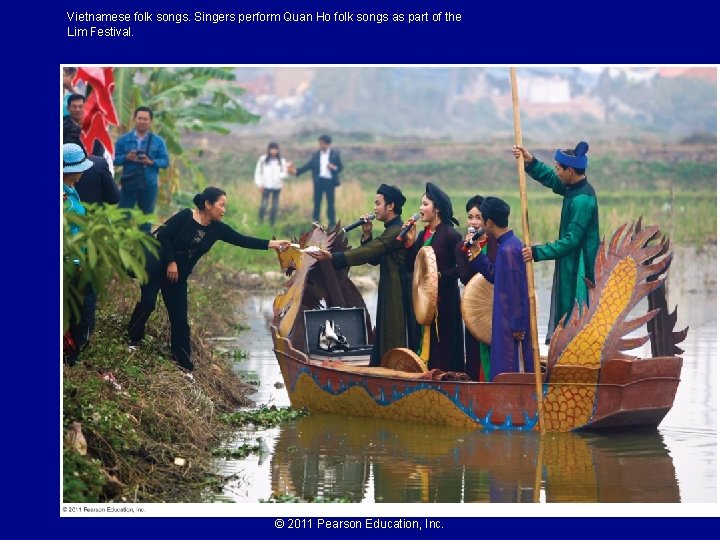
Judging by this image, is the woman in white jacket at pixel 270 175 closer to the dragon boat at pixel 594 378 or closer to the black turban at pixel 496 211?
the dragon boat at pixel 594 378

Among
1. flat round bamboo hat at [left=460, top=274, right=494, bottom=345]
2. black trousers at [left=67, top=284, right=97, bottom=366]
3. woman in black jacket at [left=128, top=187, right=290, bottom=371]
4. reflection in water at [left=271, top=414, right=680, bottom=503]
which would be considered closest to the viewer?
reflection in water at [left=271, top=414, right=680, bottom=503]

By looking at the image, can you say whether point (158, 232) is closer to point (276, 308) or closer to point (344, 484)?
point (276, 308)

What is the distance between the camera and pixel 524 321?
14.1 metres

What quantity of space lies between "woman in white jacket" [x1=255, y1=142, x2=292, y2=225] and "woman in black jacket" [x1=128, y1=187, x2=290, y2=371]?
1555 centimetres

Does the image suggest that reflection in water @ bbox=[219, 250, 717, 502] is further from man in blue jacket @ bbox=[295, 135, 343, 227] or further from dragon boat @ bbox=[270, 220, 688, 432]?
man in blue jacket @ bbox=[295, 135, 343, 227]

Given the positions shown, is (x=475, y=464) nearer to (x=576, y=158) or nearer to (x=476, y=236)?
(x=476, y=236)

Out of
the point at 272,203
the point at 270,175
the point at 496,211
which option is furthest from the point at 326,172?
the point at 496,211

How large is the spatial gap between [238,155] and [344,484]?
83.5 ft

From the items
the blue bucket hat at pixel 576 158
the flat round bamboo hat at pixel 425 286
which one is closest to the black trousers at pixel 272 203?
the flat round bamboo hat at pixel 425 286

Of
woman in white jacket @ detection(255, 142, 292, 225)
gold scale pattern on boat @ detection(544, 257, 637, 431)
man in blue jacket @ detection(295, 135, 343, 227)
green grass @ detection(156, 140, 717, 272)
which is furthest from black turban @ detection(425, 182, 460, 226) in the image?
woman in white jacket @ detection(255, 142, 292, 225)

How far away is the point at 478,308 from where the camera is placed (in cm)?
1449

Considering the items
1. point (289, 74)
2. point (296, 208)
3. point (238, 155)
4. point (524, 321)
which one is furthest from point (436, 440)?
point (289, 74)

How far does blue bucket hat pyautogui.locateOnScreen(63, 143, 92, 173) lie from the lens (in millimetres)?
13852

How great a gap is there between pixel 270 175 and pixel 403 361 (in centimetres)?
1633
